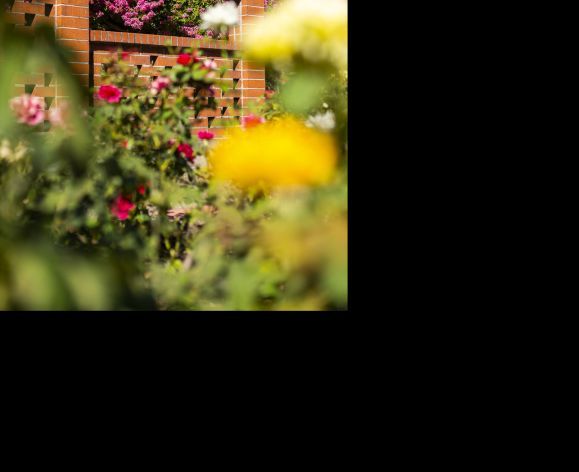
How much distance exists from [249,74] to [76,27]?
463 mm

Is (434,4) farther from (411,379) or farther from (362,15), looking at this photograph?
(411,379)

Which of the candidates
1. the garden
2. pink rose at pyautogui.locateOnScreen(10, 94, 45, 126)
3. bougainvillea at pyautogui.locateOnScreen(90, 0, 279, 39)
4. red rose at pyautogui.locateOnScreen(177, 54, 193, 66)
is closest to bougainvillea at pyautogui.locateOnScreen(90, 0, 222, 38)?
bougainvillea at pyautogui.locateOnScreen(90, 0, 279, 39)

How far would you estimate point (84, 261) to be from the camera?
5.87 feet

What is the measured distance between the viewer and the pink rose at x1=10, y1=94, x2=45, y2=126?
185 cm

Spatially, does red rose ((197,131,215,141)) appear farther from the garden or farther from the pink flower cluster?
the pink flower cluster

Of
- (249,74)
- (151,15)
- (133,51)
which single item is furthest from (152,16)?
(249,74)

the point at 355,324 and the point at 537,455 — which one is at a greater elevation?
the point at 355,324

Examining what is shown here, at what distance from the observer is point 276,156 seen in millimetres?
1899

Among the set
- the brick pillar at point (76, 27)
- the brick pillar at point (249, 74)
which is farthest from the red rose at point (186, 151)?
the brick pillar at point (76, 27)

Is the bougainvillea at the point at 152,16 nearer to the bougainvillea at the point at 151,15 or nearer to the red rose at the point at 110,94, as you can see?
the bougainvillea at the point at 151,15

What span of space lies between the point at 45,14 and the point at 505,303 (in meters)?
1.31

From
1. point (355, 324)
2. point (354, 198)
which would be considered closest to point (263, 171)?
point (354, 198)

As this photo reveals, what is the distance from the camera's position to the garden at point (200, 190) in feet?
5.96

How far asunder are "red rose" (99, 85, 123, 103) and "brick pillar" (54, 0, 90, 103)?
48 mm
